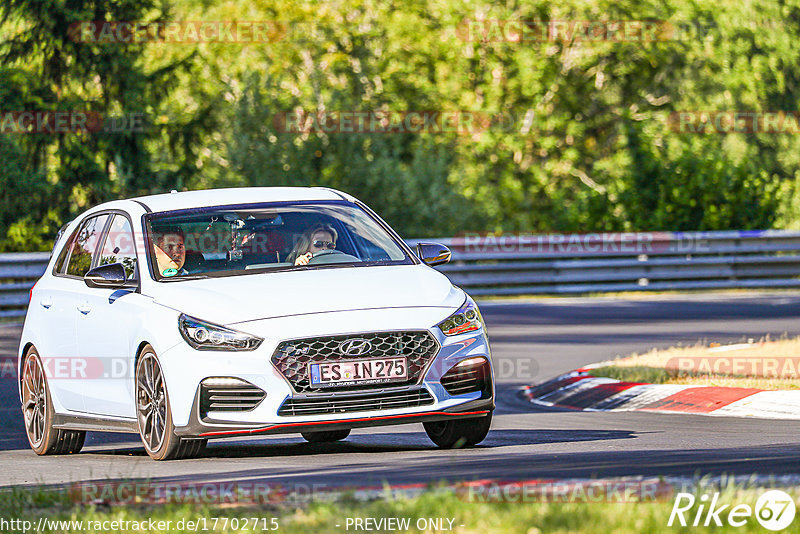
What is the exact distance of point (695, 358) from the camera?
14383 millimetres

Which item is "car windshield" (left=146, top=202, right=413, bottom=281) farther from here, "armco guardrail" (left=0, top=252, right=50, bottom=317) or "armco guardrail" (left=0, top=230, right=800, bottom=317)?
"armco guardrail" (left=0, top=230, right=800, bottom=317)

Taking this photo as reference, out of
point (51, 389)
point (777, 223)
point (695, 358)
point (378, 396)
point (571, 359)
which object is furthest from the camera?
point (777, 223)

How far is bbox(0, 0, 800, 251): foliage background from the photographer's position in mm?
32344

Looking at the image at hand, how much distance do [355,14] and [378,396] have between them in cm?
3810

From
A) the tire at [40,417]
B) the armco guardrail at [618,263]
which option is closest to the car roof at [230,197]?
the tire at [40,417]

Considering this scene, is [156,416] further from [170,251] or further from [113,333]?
[170,251]

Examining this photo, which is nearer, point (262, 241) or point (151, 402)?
point (151, 402)

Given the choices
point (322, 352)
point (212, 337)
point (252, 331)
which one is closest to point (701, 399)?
point (322, 352)

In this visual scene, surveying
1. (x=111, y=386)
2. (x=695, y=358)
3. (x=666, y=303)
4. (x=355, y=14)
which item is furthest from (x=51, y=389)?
(x=355, y=14)

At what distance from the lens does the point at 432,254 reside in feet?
33.3

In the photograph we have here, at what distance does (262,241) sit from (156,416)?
138 cm

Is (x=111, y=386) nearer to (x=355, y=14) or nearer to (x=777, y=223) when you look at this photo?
(x=777, y=223)

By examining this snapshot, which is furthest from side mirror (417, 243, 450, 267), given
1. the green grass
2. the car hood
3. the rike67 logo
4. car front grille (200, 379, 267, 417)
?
the rike67 logo

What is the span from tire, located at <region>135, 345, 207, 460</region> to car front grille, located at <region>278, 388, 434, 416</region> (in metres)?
0.71
